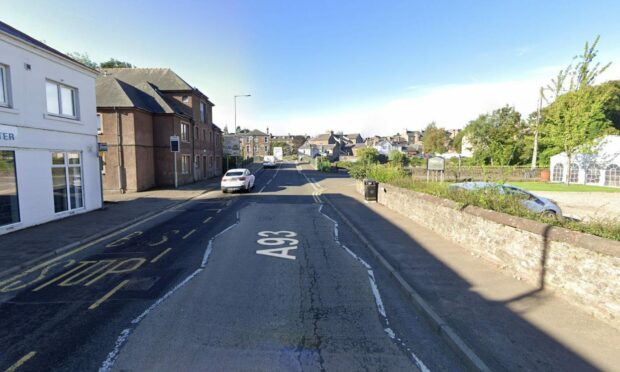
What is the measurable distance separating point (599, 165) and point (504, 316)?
34.7 metres

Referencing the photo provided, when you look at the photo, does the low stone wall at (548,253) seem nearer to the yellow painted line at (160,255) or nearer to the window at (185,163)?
the yellow painted line at (160,255)

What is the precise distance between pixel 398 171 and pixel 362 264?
11642mm

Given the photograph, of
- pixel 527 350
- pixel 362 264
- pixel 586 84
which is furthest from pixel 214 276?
pixel 586 84

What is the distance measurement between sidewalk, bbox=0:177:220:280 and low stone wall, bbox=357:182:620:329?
1011 centimetres

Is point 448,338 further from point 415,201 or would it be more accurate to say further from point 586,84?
point 586,84

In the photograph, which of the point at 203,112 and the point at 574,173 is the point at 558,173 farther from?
the point at 203,112

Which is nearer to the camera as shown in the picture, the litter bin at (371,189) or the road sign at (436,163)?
the road sign at (436,163)

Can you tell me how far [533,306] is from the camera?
196 inches

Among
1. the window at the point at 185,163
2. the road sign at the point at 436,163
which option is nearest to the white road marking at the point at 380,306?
the road sign at the point at 436,163

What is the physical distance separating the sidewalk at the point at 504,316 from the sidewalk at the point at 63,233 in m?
8.32

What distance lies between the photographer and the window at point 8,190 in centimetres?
1007

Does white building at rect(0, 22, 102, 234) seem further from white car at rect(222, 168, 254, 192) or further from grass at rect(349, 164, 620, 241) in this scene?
grass at rect(349, 164, 620, 241)

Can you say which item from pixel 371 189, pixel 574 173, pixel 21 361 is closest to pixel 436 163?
pixel 371 189

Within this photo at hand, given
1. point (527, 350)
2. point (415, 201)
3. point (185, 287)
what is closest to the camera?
point (527, 350)
